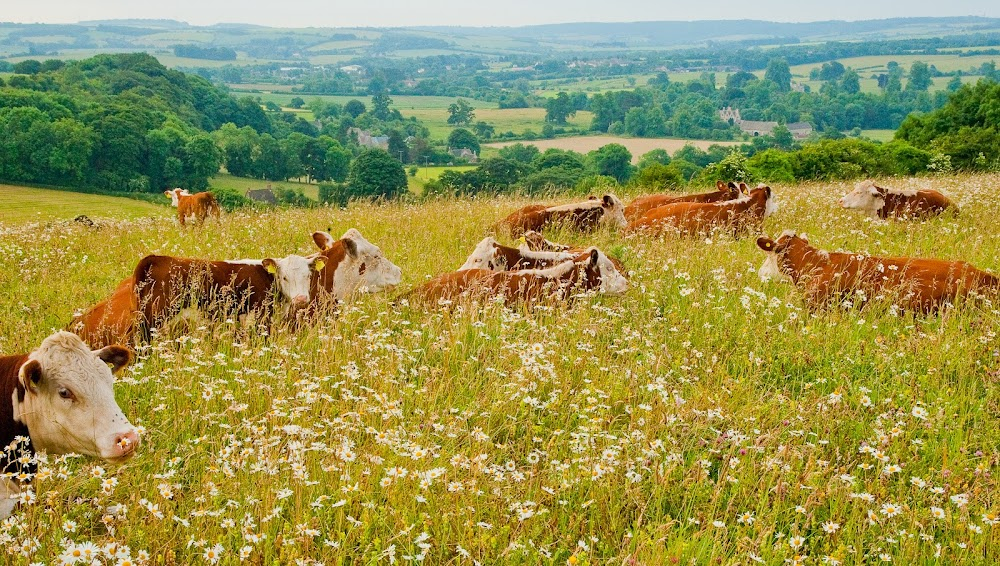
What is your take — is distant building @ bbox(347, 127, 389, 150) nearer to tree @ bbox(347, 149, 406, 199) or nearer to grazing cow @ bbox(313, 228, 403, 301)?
tree @ bbox(347, 149, 406, 199)

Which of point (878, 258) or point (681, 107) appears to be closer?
point (878, 258)

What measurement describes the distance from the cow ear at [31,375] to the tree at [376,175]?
45.5 meters

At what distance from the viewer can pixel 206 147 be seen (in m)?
80.8

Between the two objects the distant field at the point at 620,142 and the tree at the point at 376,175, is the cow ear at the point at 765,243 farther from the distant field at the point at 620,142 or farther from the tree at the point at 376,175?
the distant field at the point at 620,142

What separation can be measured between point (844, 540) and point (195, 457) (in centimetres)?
422

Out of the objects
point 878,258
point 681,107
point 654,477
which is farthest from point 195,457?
point 681,107

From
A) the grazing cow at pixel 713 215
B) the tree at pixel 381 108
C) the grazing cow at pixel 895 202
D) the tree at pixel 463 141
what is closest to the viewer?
the grazing cow at pixel 713 215

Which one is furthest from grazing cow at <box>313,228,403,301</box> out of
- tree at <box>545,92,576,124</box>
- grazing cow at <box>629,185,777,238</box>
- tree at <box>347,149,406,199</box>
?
tree at <box>545,92,576,124</box>

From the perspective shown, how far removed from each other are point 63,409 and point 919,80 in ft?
700

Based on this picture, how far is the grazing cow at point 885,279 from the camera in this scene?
8.89 m

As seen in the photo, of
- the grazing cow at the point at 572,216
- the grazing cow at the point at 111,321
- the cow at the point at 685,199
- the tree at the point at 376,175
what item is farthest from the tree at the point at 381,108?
the grazing cow at the point at 111,321

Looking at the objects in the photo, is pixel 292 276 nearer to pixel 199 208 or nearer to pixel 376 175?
pixel 199 208

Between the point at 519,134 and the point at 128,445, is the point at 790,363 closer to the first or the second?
the point at 128,445

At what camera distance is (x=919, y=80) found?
184m
